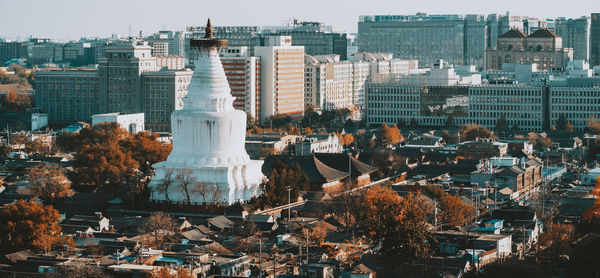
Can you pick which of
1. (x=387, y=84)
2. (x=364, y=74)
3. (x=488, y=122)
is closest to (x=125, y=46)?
(x=387, y=84)

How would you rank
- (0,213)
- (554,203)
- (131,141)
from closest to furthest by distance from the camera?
(0,213) < (554,203) < (131,141)

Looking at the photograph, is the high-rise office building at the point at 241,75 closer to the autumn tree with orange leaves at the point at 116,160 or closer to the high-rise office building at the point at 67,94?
the high-rise office building at the point at 67,94

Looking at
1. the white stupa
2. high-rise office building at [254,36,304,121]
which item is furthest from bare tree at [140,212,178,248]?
high-rise office building at [254,36,304,121]

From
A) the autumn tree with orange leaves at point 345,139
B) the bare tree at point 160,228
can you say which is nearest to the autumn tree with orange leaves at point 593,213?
the bare tree at point 160,228

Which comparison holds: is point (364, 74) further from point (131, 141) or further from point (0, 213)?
point (0, 213)

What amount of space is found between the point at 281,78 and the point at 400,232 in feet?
308

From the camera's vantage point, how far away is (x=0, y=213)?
63.2 metres

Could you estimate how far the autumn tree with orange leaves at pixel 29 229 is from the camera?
5972 centimetres

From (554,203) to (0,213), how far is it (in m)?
29.8

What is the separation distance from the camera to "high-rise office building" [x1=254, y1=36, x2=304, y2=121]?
147m

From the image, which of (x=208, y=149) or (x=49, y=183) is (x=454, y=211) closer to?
(x=208, y=149)

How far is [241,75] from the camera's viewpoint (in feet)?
468

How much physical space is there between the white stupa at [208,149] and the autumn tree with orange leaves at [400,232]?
1479 centimetres

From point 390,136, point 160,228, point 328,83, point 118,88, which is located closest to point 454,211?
point 160,228
